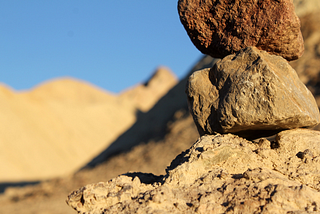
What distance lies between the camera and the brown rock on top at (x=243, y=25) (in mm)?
3953

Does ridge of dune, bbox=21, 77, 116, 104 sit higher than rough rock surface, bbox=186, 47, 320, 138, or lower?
higher

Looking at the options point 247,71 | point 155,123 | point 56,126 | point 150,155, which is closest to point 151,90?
point 56,126

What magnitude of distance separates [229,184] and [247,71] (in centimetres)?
122

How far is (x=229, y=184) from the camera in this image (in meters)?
3.06

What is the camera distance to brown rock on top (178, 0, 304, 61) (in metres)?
3.95

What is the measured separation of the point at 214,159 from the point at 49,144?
27331 mm

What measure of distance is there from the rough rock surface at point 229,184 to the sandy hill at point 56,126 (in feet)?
70.3

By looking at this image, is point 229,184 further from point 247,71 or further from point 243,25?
point 243,25

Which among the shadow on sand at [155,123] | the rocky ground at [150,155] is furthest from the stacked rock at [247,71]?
the shadow on sand at [155,123]

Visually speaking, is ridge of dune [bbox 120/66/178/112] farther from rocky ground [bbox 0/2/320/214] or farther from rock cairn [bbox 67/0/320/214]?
rock cairn [bbox 67/0/320/214]

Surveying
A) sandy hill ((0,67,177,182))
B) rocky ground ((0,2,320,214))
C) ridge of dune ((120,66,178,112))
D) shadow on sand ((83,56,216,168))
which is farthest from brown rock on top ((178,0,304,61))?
ridge of dune ((120,66,178,112))

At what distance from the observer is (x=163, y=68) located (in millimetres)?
52750

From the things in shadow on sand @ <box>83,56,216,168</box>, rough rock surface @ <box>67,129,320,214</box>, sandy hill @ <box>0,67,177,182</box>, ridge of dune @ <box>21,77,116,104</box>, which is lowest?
rough rock surface @ <box>67,129,320,214</box>

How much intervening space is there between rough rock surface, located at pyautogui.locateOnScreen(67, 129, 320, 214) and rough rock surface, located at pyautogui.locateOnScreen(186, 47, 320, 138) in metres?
0.20
